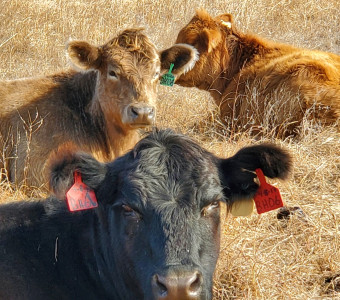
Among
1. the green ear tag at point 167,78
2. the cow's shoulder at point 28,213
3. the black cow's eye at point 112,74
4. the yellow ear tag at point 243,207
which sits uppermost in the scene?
the yellow ear tag at point 243,207

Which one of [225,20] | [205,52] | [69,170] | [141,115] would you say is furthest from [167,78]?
[69,170]

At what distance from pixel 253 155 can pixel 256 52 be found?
5.69 m

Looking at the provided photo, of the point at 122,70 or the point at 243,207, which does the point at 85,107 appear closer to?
the point at 122,70

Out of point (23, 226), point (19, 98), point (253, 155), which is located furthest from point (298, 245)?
point (19, 98)

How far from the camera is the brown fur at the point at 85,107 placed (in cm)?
630

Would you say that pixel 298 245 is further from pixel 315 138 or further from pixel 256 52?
pixel 256 52

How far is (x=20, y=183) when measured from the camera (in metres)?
6.41

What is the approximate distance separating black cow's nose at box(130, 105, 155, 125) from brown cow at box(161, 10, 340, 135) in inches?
46.5

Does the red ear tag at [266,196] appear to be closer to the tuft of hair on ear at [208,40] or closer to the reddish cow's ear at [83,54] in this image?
the reddish cow's ear at [83,54]

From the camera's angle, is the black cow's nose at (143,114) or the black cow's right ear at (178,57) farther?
the black cow's right ear at (178,57)

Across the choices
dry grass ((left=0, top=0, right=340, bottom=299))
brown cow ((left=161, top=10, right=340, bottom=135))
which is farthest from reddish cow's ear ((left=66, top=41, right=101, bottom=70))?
dry grass ((left=0, top=0, right=340, bottom=299))

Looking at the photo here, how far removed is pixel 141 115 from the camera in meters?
5.93

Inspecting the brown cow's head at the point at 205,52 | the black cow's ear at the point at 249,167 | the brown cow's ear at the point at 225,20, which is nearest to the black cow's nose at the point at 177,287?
the black cow's ear at the point at 249,167

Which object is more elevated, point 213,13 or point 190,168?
point 190,168
